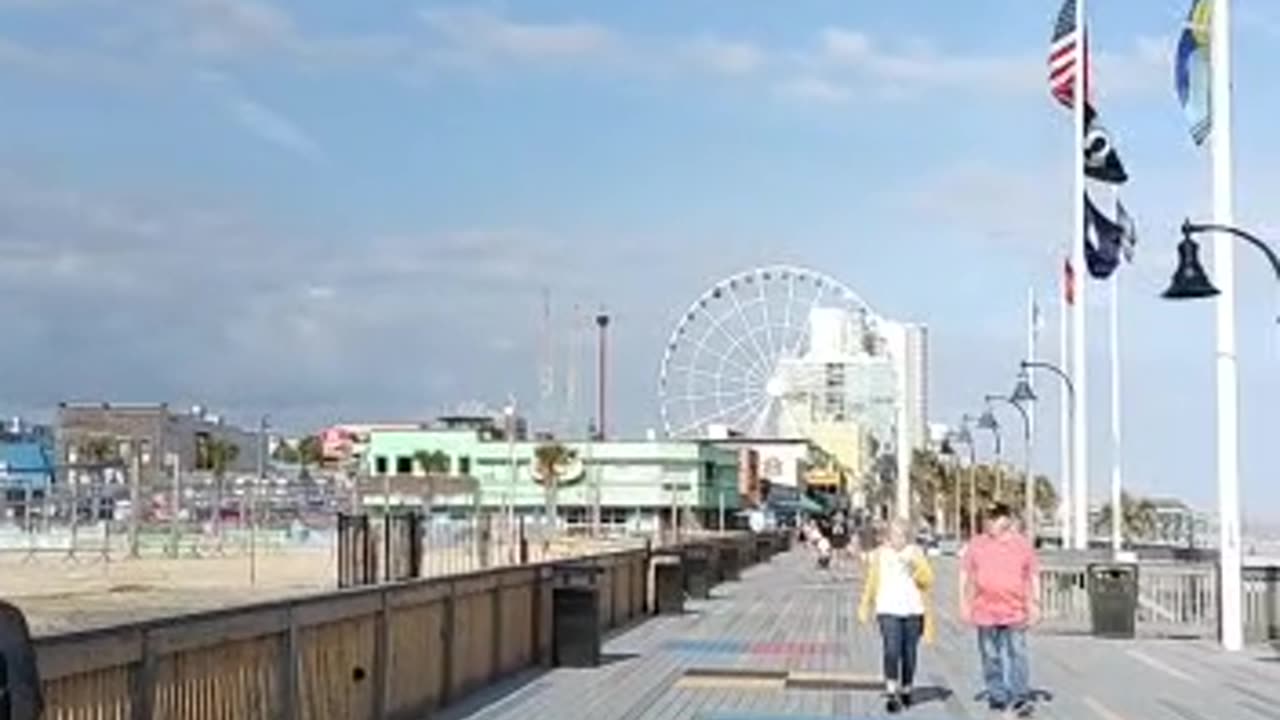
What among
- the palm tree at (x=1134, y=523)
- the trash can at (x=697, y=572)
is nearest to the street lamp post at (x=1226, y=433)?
the trash can at (x=697, y=572)

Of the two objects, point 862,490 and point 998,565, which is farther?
point 862,490

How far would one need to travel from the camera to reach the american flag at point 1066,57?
40.7 metres

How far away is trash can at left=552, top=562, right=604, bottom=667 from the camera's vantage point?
21938 millimetres

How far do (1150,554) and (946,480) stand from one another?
88.5m

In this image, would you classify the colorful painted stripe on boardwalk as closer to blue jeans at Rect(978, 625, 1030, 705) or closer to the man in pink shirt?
blue jeans at Rect(978, 625, 1030, 705)

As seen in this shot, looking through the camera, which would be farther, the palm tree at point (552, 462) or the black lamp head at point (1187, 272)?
the palm tree at point (552, 462)

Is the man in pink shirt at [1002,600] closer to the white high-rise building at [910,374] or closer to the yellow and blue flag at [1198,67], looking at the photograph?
the yellow and blue flag at [1198,67]

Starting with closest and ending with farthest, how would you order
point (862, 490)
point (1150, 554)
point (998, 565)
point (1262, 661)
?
point (998, 565)
point (1262, 661)
point (1150, 554)
point (862, 490)

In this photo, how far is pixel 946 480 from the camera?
143m

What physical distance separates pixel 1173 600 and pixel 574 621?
14.0 metres

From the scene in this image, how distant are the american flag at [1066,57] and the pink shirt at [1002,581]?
78.5 feet

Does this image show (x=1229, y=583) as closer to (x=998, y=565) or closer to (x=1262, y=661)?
(x=1262, y=661)

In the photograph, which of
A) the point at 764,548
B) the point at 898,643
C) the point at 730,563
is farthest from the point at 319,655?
the point at 764,548

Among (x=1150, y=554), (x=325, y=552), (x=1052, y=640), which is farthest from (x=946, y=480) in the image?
(x=1052, y=640)
